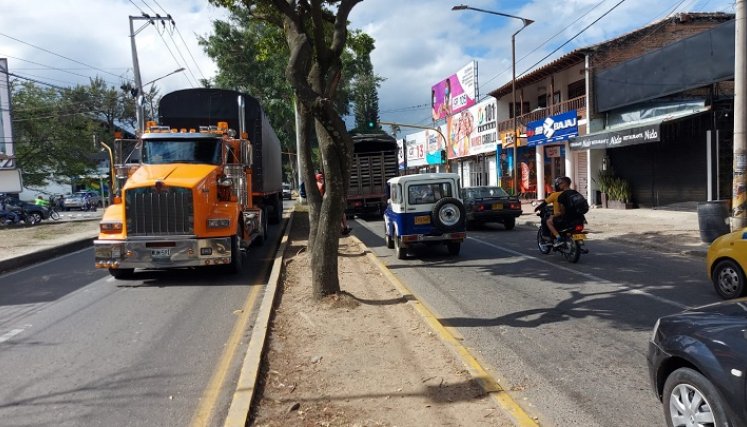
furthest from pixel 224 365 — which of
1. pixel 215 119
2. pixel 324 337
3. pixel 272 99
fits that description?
pixel 272 99

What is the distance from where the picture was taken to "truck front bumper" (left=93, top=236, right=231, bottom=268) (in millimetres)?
9422

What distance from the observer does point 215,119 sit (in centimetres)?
1406

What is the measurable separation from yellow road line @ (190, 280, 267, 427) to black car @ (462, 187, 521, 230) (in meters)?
10.9

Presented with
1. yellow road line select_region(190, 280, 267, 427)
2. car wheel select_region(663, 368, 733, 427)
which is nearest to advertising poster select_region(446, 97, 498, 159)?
yellow road line select_region(190, 280, 267, 427)

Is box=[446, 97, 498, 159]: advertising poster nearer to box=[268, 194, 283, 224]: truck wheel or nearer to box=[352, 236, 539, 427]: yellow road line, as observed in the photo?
box=[268, 194, 283, 224]: truck wheel

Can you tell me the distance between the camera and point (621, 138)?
20.3 metres

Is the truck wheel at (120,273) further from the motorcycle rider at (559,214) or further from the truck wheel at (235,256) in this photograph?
the motorcycle rider at (559,214)

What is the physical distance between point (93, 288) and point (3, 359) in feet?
13.5

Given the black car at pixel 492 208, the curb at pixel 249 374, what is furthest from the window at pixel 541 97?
the curb at pixel 249 374

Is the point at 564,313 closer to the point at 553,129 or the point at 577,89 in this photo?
the point at 553,129

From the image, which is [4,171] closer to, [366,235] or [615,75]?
[366,235]

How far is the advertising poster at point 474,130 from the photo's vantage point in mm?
36000

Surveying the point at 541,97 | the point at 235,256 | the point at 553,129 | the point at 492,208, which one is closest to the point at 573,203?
the point at 235,256

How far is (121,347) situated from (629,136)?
1872cm
